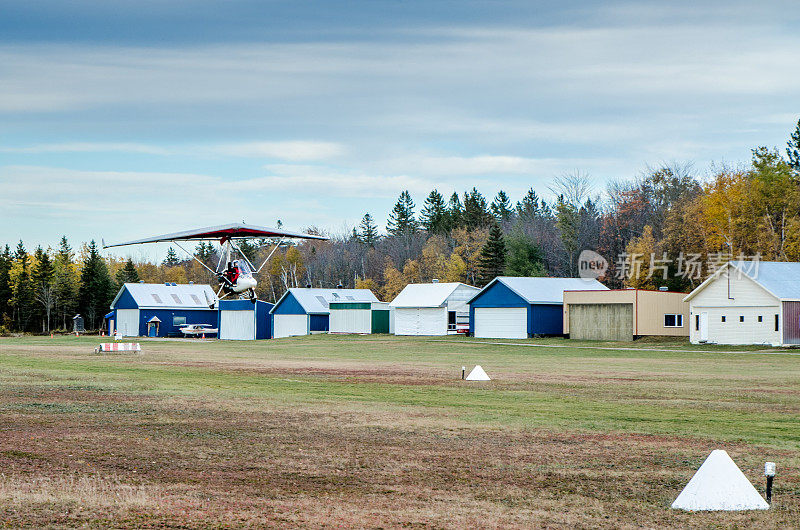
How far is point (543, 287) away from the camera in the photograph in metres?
67.8

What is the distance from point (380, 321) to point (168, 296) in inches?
989

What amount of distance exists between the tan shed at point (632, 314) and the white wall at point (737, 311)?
4.11 m

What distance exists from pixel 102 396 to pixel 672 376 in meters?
18.2

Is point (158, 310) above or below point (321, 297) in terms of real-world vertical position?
below

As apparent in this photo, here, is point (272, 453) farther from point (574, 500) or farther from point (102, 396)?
point (102, 396)

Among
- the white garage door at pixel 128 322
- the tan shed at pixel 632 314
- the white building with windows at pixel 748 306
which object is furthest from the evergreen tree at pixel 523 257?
the white garage door at pixel 128 322

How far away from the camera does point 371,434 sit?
15242 mm

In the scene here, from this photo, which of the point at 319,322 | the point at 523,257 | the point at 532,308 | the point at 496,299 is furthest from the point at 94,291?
the point at 532,308

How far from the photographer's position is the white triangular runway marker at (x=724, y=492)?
9.61m

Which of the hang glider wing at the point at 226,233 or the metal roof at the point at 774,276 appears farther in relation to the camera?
the metal roof at the point at 774,276

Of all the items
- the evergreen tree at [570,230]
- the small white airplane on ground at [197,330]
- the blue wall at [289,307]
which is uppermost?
the evergreen tree at [570,230]

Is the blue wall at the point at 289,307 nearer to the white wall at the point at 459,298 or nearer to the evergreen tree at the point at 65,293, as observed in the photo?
the white wall at the point at 459,298

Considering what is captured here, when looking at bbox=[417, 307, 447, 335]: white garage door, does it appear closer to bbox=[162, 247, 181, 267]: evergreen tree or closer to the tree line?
A: the tree line

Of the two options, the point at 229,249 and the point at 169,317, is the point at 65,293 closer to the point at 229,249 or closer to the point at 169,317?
the point at 169,317
